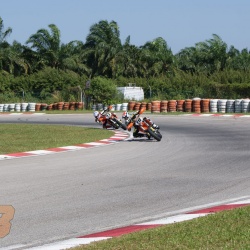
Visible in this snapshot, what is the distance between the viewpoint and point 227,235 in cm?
663

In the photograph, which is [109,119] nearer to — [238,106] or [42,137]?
[42,137]

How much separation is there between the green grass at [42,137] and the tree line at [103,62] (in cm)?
3095

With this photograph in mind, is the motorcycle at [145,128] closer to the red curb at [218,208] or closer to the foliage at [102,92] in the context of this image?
the red curb at [218,208]

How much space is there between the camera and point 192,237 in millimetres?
6605

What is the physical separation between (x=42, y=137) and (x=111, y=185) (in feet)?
39.4

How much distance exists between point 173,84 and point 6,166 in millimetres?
44092

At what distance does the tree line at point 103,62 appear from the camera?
61.0 m

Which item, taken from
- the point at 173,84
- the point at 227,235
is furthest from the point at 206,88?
the point at 227,235

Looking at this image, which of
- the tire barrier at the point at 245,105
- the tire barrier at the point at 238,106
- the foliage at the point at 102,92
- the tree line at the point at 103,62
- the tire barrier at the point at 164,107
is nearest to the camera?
the tire barrier at the point at 245,105

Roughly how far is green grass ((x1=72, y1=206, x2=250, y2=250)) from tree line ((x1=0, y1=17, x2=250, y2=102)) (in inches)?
1945

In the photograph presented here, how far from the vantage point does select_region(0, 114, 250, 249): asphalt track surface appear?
8.03 meters

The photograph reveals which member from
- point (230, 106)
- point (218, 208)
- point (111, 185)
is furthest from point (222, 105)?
point (218, 208)

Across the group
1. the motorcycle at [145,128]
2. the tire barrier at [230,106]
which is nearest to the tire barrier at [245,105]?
the tire barrier at [230,106]

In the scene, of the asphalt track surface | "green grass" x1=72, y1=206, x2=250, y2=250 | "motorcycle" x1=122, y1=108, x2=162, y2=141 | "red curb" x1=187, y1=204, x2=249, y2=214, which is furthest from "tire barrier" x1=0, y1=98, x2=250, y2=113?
"green grass" x1=72, y1=206, x2=250, y2=250
